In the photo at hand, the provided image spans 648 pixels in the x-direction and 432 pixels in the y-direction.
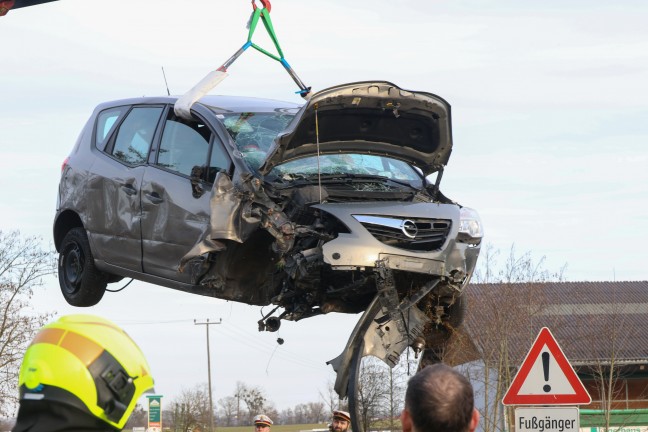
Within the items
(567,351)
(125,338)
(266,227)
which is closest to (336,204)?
(266,227)

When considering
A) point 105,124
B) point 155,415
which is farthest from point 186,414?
point 105,124

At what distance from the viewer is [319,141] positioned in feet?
34.5

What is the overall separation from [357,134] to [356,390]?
222 cm

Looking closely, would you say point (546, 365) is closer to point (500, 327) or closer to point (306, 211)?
point (306, 211)

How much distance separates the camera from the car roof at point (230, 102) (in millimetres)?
11090

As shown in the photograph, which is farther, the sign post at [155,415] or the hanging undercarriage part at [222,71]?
the sign post at [155,415]

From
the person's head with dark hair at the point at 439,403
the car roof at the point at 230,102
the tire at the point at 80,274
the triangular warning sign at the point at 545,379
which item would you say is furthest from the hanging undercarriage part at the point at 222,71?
the person's head with dark hair at the point at 439,403

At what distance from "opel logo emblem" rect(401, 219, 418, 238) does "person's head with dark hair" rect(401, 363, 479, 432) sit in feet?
22.4

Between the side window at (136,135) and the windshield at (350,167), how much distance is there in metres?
1.56

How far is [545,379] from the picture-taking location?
9.45 m

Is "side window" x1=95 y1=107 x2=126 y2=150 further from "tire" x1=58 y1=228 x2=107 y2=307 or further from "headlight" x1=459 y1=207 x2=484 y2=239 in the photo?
"headlight" x1=459 y1=207 x2=484 y2=239

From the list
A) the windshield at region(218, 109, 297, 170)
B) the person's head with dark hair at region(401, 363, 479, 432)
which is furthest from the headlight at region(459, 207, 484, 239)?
the person's head with dark hair at region(401, 363, 479, 432)

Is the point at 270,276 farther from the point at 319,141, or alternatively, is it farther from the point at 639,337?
the point at 639,337

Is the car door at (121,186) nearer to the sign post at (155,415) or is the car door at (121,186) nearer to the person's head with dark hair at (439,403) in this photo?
the person's head with dark hair at (439,403)
